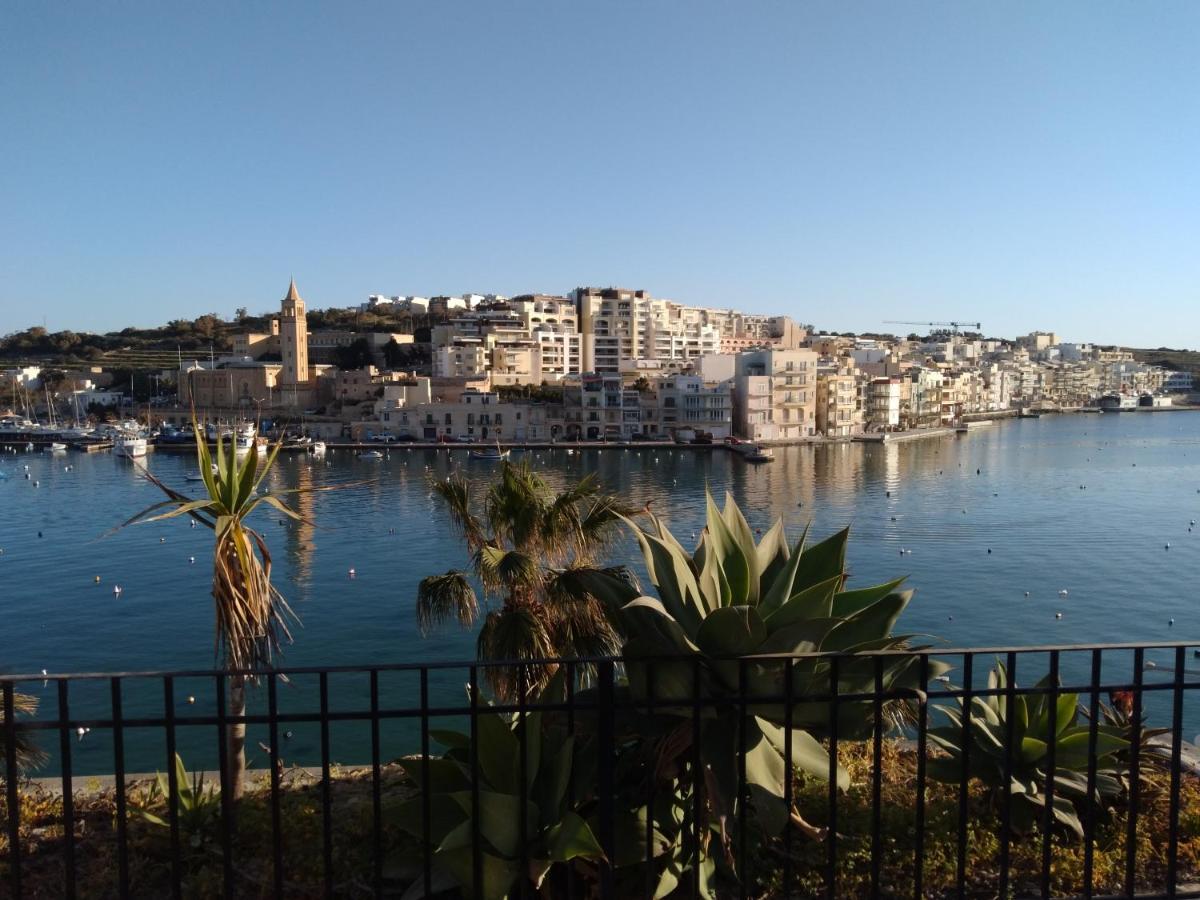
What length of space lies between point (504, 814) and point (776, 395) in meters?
72.2

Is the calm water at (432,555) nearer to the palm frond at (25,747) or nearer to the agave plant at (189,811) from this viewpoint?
the palm frond at (25,747)

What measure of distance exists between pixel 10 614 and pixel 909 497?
36.0 metres

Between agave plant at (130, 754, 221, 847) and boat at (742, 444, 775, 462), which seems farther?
boat at (742, 444, 775, 462)

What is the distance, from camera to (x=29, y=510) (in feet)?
131

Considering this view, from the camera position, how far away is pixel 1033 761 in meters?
4.00

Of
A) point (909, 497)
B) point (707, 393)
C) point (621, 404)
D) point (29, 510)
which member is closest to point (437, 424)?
point (621, 404)

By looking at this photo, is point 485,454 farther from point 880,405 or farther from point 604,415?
point 880,405

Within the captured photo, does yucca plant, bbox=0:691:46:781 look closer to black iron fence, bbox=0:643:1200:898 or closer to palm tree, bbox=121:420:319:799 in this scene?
black iron fence, bbox=0:643:1200:898

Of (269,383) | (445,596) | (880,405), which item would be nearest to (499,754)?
(445,596)

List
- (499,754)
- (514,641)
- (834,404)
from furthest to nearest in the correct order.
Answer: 1. (834,404)
2. (514,641)
3. (499,754)

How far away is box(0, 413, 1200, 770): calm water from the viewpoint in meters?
18.5

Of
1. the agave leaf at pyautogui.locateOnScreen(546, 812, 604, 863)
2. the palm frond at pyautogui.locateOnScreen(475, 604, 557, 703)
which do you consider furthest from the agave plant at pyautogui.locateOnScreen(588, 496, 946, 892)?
the palm frond at pyautogui.locateOnScreen(475, 604, 557, 703)

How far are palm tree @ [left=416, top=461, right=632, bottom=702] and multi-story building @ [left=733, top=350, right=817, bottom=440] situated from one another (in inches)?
2604

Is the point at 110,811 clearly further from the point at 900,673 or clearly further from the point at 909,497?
the point at 909,497
